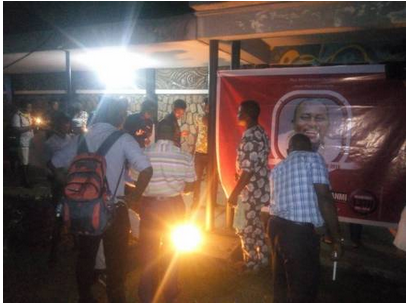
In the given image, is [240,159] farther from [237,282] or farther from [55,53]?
[55,53]

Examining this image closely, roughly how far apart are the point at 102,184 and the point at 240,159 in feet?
5.76

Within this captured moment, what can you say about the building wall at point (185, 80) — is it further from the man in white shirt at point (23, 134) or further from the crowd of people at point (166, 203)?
the man in white shirt at point (23, 134)

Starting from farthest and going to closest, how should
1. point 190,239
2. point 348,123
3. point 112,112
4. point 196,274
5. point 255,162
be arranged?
point 190,239 < point 348,123 < point 196,274 < point 255,162 < point 112,112

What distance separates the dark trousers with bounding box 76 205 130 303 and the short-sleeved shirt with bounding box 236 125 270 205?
1.57 metres

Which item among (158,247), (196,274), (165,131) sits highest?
(165,131)

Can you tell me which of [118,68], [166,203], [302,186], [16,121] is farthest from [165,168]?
[118,68]

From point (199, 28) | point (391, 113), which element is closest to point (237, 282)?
point (391, 113)

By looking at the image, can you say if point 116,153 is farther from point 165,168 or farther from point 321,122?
point 321,122

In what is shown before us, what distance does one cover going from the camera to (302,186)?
10.3 ft

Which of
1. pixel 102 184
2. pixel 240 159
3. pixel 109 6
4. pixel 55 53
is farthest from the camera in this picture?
pixel 55 53

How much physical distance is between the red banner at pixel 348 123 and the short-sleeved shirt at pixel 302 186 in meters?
2.08

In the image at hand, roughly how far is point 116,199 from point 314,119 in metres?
3.18

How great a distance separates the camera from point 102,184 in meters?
3.18

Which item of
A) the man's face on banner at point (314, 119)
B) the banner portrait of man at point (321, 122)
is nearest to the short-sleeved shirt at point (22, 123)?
the banner portrait of man at point (321, 122)
